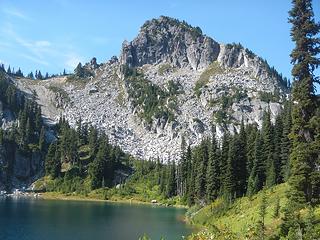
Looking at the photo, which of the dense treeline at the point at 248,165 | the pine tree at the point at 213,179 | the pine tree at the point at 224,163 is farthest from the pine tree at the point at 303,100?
the pine tree at the point at 213,179

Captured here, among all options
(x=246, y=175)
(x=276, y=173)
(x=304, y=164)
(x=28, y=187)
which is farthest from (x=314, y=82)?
(x=28, y=187)

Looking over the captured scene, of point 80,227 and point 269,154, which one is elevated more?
point 269,154

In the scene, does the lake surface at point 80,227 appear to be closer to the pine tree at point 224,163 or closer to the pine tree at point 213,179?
the pine tree at point 213,179

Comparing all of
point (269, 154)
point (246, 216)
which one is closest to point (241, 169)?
point (269, 154)

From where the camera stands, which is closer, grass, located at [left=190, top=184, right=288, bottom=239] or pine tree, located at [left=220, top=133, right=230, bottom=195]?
Result: grass, located at [left=190, top=184, right=288, bottom=239]

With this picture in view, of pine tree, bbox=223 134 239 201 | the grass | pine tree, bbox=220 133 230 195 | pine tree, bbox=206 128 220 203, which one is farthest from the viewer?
pine tree, bbox=206 128 220 203

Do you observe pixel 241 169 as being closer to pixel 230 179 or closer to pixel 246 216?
pixel 230 179

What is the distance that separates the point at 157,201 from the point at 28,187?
62.3m

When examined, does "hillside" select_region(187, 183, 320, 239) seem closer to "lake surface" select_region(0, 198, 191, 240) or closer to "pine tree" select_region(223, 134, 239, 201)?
"pine tree" select_region(223, 134, 239, 201)

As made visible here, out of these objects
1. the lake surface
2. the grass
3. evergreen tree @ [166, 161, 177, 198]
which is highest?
evergreen tree @ [166, 161, 177, 198]

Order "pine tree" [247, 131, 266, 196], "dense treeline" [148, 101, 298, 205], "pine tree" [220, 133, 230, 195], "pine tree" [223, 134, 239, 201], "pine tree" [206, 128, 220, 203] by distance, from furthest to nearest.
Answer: "pine tree" [206, 128, 220, 203] → "pine tree" [220, 133, 230, 195] → "pine tree" [223, 134, 239, 201] → "dense treeline" [148, 101, 298, 205] → "pine tree" [247, 131, 266, 196]

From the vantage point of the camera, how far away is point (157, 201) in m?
170

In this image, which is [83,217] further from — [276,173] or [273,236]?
[273,236]

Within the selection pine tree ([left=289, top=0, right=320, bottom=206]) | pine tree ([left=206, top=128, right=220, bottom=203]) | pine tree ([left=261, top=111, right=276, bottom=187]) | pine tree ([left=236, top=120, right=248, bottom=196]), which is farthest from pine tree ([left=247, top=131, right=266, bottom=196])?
pine tree ([left=289, top=0, right=320, bottom=206])
